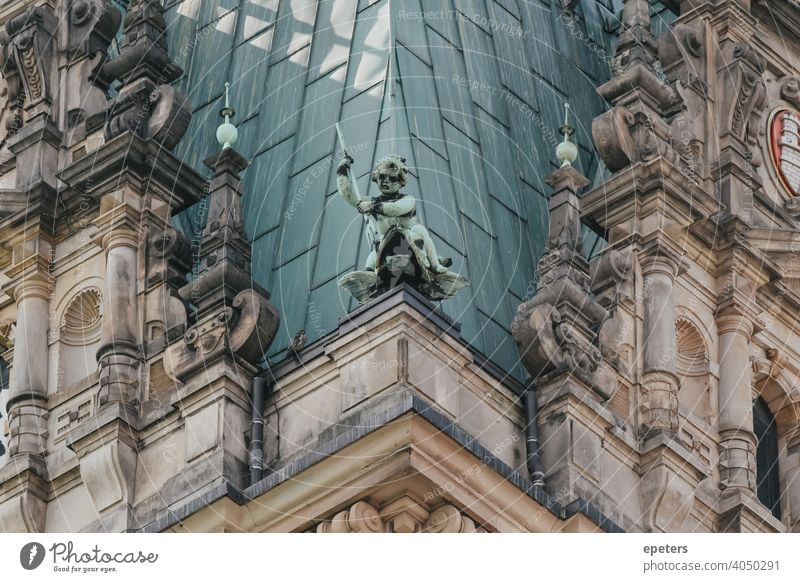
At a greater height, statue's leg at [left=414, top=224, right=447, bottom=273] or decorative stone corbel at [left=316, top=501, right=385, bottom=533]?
statue's leg at [left=414, top=224, right=447, bottom=273]

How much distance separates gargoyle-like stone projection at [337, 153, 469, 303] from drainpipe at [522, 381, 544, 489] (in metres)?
1.36

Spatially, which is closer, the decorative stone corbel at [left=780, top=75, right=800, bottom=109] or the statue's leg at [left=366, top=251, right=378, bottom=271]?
the statue's leg at [left=366, top=251, right=378, bottom=271]

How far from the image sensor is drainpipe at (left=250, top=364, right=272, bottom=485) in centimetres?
3922

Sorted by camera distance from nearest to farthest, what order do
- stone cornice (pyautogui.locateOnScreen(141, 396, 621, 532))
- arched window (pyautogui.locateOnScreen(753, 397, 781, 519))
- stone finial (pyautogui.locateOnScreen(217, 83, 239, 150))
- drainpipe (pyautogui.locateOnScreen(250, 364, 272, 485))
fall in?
stone cornice (pyautogui.locateOnScreen(141, 396, 621, 532)) < drainpipe (pyautogui.locateOnScreen(250, 364, 272, 485)) < stone finial (pyautogui.locateOnScreen(217, 83, 239, 150)) < arched window (pyautogui.locateOnScreen(753, 397, 781, 519))

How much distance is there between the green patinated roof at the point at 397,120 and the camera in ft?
137

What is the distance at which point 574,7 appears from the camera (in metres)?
48.4

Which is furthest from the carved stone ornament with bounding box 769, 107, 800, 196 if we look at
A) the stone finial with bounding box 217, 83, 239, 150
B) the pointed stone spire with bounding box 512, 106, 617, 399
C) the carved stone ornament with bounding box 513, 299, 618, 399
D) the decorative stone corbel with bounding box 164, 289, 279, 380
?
the decorative stone corbel with bounding box 164, 289, 279, 380

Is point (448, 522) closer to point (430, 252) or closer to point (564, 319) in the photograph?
point (430, 252)

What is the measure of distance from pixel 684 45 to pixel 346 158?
7706mm

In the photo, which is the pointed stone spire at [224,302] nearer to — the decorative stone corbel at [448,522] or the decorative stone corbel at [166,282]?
the decorative stone corbel at [166,282]

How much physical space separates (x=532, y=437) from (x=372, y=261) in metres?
2.46

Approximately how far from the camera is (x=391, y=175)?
132 feet

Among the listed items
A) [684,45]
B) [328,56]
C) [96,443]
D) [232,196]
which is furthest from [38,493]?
[684,45]

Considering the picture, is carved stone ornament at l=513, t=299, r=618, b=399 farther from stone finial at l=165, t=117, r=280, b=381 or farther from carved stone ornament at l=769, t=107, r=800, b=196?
carved stone ornament at l=769, t=107, r=800, b=196
